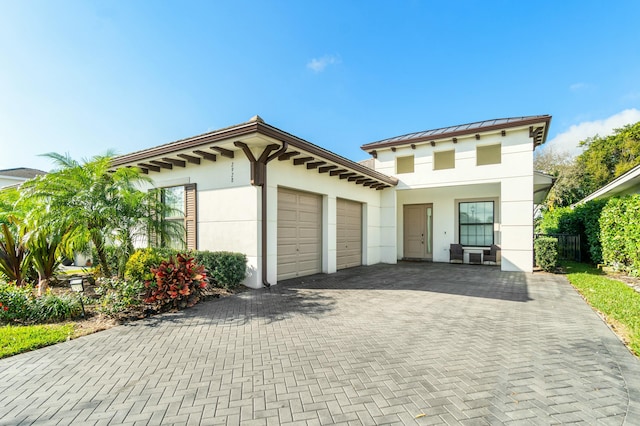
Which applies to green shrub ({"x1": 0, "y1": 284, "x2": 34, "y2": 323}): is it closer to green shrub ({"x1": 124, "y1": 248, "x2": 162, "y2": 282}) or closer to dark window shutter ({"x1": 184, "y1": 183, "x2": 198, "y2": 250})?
green shrub ({"x1": 124, "y1": 248, "x2": 162, "y2": 282})

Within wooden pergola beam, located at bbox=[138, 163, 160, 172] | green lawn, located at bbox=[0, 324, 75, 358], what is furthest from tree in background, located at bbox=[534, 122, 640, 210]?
green lawn, located at bbox=[0, 324, 75, 358]

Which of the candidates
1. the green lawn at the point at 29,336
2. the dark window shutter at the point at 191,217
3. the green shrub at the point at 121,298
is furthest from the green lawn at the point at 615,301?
the dark window shutter at the point at 191,217

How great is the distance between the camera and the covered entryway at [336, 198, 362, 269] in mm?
10156

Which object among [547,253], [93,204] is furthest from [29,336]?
[547,253]

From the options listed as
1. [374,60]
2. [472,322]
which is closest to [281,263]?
[472,322]

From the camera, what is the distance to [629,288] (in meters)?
6.75

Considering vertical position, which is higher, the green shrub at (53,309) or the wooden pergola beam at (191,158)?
the wooden pergola beam at (191,158)

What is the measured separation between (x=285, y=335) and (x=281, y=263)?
3.91 m

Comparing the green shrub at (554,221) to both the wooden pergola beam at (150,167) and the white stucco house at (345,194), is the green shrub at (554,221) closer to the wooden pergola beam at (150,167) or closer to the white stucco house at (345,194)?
the white stucco house at (345,194)

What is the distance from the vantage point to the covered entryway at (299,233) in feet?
25.8

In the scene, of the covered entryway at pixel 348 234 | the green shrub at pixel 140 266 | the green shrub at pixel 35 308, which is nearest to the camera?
the green shrub at pixel 35 308

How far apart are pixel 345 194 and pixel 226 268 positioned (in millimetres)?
5048

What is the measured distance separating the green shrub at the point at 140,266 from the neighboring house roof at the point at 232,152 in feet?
8.43

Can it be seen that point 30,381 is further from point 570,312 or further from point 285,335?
point 570,312
